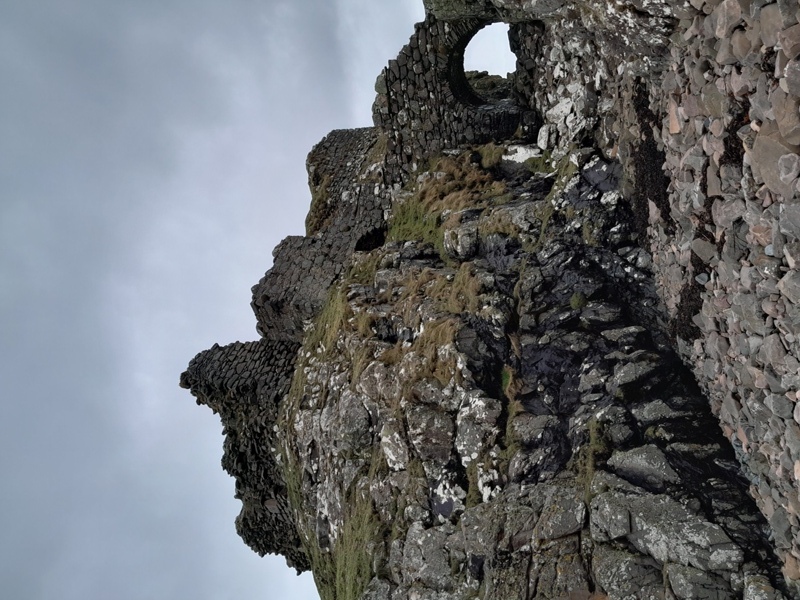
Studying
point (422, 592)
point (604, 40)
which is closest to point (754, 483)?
point (422, 592)

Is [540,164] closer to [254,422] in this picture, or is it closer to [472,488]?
[472,488]

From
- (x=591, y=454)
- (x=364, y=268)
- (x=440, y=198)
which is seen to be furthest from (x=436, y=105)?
(x=591, y=454)

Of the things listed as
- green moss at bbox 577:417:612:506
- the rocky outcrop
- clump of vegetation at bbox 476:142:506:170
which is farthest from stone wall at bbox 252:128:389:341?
green moss at bbox 577:417:612:506

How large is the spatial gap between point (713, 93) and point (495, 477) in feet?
15.7

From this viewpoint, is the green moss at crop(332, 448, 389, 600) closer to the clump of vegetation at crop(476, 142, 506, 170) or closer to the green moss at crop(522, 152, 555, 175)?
the green moss at crop(522, 152, 555, 175)

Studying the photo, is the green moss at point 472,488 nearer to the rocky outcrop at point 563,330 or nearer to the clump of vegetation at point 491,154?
the rocky outcrop at point 563,330

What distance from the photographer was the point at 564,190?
9.27 metres

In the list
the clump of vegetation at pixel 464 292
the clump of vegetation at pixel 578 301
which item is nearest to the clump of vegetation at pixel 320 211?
the clump of vegetation at pixel 464 292

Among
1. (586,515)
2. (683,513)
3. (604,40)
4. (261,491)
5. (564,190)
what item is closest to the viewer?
(683,513)

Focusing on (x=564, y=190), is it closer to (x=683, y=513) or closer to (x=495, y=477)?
(x=495, y=477)

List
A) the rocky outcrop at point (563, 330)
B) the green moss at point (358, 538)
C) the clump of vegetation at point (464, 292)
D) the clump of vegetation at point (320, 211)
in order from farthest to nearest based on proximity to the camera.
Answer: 1. the clump of vegetation at point (320, 211)
2. the clump of vegetation at point (464, 292)
3. the green moss at point (358, 538)
4. the rocky outcrop at point (563, 330)

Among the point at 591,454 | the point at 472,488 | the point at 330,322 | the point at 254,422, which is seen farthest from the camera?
the point at 254,422

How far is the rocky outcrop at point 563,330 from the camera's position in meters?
5.59

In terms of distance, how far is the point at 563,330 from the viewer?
27.4 ft
